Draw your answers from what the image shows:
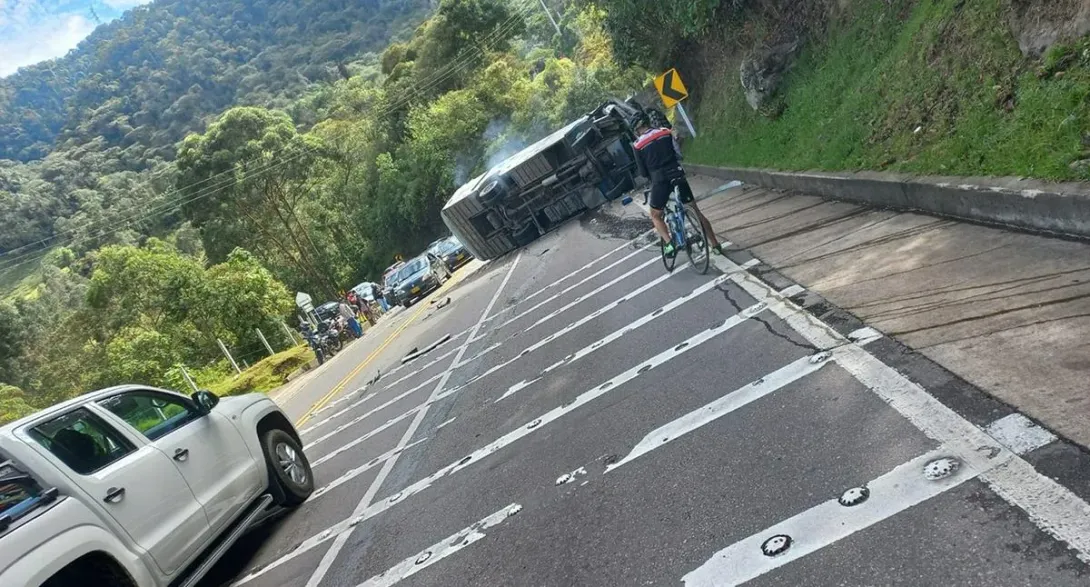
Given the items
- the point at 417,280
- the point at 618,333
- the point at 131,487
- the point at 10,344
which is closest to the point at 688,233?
the point at 618,333

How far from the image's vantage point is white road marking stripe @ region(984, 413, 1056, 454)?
3500 millimetres

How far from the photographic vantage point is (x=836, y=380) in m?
4.97

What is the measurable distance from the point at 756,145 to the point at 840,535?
44.7ft

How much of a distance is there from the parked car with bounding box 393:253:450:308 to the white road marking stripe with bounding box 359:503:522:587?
24.9 metres

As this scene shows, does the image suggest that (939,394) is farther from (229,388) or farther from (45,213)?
(45,213)

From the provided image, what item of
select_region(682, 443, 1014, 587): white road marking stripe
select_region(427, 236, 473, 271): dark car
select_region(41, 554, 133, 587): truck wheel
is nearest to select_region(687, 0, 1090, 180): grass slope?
select_region(682, 443, 1014, 587): white road marking stripe

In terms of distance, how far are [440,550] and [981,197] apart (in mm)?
5200

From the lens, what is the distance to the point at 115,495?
5.29 m

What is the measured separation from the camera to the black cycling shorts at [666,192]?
959cm

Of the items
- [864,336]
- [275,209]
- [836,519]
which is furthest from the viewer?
[275,209]

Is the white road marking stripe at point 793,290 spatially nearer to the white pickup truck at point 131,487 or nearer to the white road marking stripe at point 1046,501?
the white road marking stripe at point 1046,501

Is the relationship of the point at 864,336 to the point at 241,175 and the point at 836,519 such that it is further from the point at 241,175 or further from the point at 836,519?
the point at 241,175

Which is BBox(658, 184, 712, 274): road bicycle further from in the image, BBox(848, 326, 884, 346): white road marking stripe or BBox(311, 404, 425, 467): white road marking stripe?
BBox(311, 404, 425, 467): white road marking stripe

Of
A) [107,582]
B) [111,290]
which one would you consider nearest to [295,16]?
[111,290]
